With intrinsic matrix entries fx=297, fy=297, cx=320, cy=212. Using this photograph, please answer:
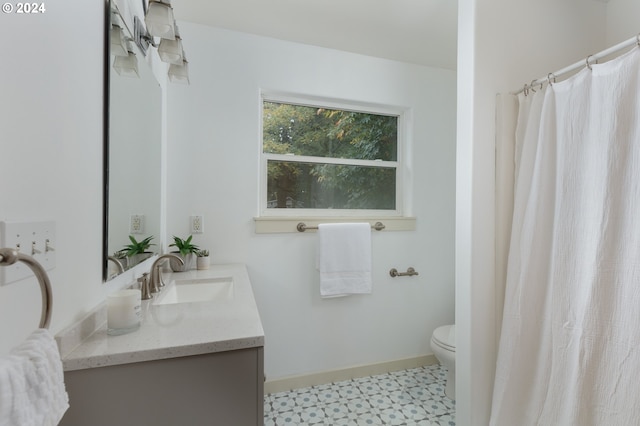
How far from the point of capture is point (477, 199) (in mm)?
1328

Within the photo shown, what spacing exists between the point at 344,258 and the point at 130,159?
131 centimetres

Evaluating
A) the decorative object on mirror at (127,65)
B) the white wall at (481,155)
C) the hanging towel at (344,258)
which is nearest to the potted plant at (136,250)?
the decorative object on mirror at (127,65)

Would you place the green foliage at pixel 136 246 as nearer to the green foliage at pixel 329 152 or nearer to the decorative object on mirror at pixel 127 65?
the decorative object on mirror at pixel 127 65

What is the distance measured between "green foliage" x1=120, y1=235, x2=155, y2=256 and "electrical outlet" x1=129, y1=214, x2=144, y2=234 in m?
0.03

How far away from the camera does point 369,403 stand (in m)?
1.79

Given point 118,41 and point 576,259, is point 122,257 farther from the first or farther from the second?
point 576,259

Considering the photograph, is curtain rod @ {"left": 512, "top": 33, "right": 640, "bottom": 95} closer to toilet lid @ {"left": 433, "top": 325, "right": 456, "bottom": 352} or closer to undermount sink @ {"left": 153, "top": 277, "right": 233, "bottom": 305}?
toilet lid @ {"left": 433, "top": 325, "right": 456, "bottom": 352}

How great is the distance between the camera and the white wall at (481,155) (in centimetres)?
132

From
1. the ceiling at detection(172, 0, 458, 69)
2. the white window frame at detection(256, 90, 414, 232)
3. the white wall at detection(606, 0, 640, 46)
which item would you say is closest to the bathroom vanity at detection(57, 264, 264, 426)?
the white window frame at detection(256, 90, 414, 232)

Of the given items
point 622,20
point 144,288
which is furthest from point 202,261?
point 622,20

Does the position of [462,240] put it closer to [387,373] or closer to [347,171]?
[347,171]

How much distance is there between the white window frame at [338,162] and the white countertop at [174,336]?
36.0 inches

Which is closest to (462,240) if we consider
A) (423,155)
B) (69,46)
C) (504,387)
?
(504,387)

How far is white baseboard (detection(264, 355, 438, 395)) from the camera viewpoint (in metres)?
1.90
